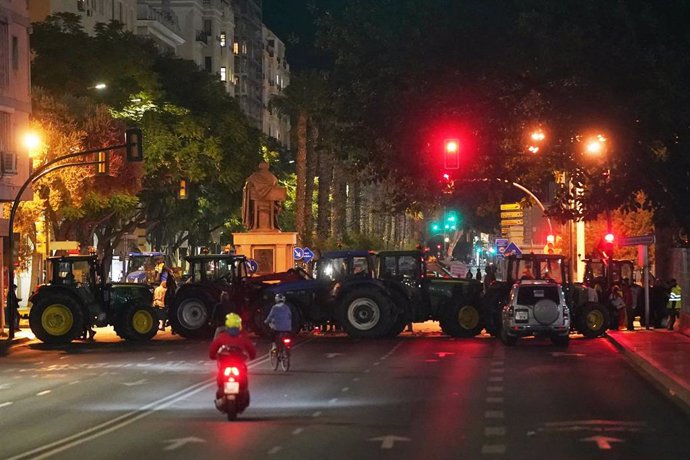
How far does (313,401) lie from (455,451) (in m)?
6.82

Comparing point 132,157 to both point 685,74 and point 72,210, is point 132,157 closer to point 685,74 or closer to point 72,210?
point 685,74

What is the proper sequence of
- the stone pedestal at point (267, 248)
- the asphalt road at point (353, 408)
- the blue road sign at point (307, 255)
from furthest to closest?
the blue road sign at point (307, 255), the stone pedestal at point (267, 248), the asphalt road at point (353, 408)

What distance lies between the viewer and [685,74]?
34812 millimetres

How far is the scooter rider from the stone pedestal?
133ft

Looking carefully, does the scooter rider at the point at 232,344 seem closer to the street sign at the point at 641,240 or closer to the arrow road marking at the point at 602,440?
the arrow road marking at the point at 602,440

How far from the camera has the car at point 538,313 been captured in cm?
3616

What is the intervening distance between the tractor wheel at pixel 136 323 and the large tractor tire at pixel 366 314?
5.68 m

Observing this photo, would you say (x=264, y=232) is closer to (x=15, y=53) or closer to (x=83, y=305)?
(x=15, y=53)

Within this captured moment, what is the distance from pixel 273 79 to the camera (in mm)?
167500

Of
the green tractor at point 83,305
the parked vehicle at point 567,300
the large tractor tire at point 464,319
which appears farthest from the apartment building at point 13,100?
the parked vehicle at point 567,300

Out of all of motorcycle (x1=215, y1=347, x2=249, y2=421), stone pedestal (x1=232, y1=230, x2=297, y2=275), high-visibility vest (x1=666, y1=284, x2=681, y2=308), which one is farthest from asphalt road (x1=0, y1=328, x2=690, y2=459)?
stone pedestal (x1=232, y1=230, x2=297, y2=275)

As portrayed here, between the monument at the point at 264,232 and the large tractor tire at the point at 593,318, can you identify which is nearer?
the large tractor tire at the point at 593,318

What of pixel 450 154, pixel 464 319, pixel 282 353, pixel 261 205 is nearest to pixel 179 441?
pixel 282 353

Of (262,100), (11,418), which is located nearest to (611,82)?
(11,418)
